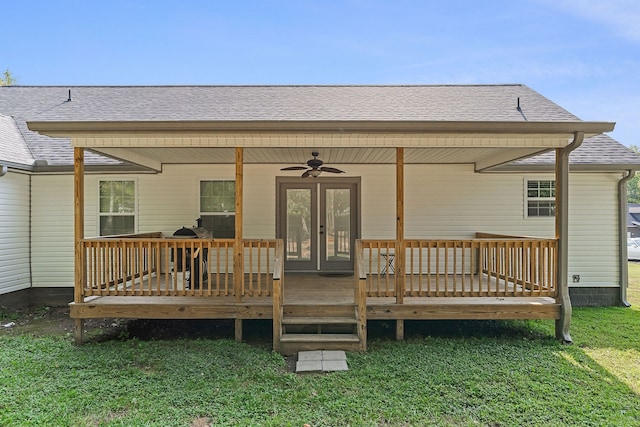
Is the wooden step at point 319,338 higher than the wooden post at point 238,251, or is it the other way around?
the wooden post at point 238,251

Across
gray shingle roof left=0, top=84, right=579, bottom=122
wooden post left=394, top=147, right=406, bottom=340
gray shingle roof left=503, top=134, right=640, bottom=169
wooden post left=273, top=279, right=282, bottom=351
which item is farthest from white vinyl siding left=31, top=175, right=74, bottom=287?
gray shingle roof left=503, top=134, right=640, bottom=169

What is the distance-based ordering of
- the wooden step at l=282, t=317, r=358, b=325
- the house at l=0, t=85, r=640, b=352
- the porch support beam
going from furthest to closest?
the house at l=0, t=85, r=640, b=352 → the porch support beam → the wooden step at l=282, t=317, r=358, b=325

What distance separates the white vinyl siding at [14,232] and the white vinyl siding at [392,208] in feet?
0.60

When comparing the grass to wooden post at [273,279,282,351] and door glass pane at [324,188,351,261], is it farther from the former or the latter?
door glass pane at [324,188,351,261]

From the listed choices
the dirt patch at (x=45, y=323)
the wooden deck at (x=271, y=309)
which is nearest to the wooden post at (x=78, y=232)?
the wooden deck at (x=271, y=309)

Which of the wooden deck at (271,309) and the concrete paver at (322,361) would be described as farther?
the wooden deck at (271,309)

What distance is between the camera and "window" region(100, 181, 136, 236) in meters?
7.89

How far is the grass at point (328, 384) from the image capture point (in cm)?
346

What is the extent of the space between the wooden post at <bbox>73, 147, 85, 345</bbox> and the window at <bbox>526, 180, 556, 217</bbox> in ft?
26.4

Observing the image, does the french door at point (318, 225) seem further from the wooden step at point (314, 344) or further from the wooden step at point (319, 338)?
the wooden step at point (314, 344)

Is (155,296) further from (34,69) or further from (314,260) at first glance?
(34,69)

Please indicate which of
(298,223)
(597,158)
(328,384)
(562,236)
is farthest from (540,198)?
(328,384)

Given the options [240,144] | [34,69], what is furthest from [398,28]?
[34,69]

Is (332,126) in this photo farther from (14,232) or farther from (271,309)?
(14,232)
